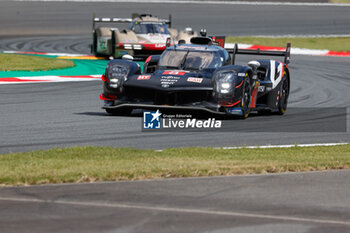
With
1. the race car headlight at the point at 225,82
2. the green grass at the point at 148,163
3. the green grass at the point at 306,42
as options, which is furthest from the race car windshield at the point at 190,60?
the green grass at the point at 306,42

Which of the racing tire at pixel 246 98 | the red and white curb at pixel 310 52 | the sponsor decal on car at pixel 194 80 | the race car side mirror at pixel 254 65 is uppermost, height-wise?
the race car side mirror at pixel 254 65

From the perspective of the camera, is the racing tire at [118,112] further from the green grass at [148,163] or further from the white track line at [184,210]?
the white track line at [184,210]

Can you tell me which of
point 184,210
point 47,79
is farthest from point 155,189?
point 47,79

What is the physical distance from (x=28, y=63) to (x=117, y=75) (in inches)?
401

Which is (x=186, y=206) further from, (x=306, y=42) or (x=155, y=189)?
(x=306, y=42)

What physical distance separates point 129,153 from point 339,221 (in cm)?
353

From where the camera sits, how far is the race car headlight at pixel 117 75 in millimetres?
12445

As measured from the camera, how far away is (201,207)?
6.30 metres

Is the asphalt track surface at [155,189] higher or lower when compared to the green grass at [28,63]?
higher

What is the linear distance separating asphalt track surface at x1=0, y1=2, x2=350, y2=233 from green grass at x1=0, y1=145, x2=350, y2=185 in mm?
352

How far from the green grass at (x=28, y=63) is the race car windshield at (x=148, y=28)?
2.62 metres

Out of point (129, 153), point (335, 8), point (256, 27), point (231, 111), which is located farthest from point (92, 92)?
point (335, 8)

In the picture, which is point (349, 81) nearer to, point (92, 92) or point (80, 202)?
point (92, 92)

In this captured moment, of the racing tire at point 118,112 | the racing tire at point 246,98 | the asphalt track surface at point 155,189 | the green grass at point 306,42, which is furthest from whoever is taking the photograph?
the green grass at point 306,42
